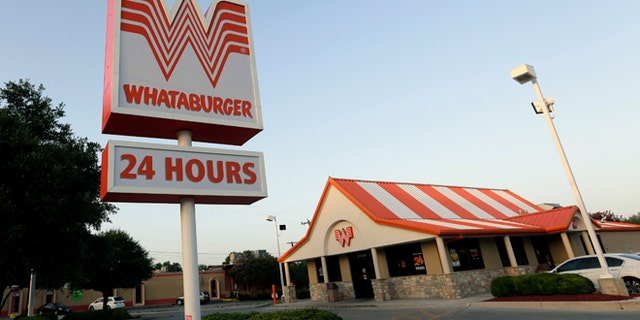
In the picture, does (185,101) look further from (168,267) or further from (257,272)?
(168,267)

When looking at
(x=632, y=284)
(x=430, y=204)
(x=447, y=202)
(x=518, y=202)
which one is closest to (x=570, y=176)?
(x=632, y=284)

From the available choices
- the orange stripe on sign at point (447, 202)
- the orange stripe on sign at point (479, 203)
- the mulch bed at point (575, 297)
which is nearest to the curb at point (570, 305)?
the mulch bed at point (575, 297)

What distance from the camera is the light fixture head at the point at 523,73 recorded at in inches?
547

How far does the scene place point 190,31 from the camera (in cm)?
924

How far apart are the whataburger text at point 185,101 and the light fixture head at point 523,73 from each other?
10308mm

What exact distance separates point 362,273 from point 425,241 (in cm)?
568

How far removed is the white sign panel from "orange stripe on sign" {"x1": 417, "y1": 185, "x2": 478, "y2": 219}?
20.1 meters

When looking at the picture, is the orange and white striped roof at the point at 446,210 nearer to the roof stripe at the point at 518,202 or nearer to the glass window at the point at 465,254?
the roof stripe at the point at 518,202

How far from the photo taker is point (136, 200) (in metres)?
7.82

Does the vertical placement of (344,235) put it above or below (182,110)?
below

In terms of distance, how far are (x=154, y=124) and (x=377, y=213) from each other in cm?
1596

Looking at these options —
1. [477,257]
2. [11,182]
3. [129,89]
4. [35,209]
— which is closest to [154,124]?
[129,89]

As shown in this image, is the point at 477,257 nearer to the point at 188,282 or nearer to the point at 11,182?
the point at 188,282

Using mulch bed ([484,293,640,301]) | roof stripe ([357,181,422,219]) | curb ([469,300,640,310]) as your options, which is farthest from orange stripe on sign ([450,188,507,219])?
curb ([469,300,640,310])
